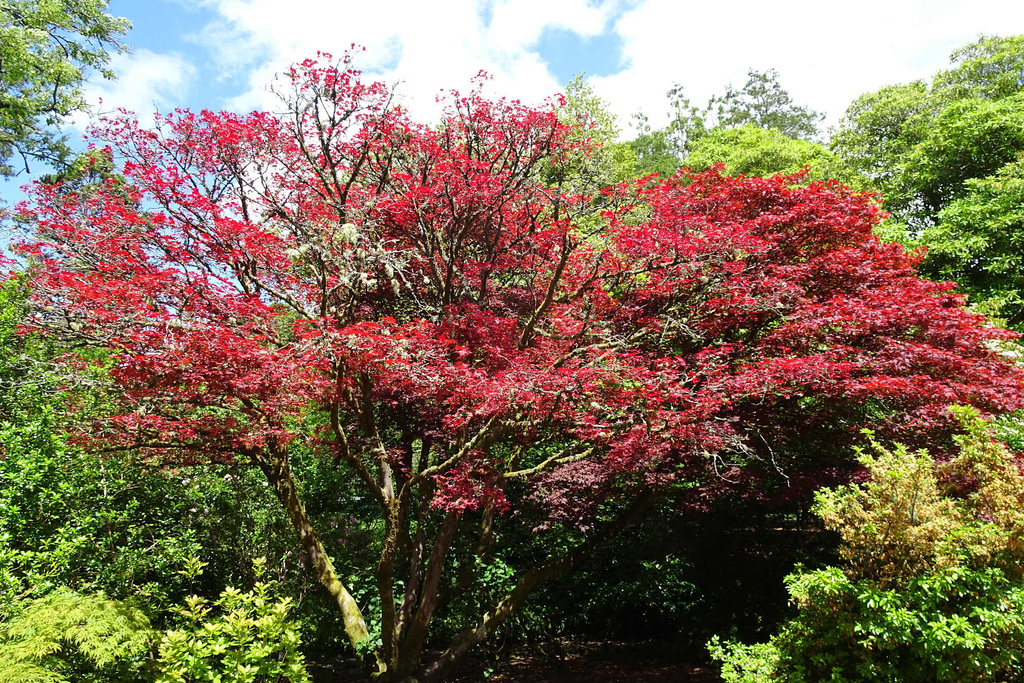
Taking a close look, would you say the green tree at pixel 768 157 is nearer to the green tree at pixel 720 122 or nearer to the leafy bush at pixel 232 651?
the green tree at pixel 720 122

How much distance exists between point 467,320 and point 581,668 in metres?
4.90

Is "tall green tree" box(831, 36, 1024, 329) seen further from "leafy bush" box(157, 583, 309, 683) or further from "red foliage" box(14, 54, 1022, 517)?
"leafy bush" box(157, 583, 309, 683)

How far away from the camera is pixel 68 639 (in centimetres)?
393

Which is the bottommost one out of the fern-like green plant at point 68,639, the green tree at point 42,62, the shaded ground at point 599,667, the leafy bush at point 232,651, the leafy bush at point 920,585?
the shaded ground at point 599,667

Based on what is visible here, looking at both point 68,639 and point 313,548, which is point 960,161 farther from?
point 68,639

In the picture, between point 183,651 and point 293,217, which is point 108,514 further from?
point 293,217

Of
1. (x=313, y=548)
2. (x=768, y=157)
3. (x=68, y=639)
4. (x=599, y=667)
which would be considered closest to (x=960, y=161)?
(x=768, y=157)

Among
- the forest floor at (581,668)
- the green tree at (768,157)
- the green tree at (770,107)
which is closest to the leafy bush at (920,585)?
the forest floor at (581,668)

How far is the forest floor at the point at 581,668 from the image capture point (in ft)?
22.1

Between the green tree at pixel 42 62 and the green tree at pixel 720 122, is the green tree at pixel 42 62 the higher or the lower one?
the lower one

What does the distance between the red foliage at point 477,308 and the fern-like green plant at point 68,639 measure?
1347 millimetres

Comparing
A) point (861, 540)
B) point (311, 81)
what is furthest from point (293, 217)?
point (861, 540)

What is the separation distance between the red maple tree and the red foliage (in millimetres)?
31

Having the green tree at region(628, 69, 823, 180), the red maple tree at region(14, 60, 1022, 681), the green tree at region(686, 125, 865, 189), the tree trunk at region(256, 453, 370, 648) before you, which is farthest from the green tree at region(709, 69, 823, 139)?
the tree trunk at region(256, 453, 370, 648)
